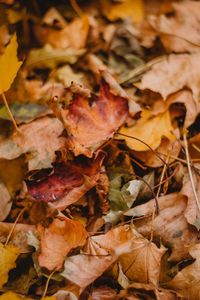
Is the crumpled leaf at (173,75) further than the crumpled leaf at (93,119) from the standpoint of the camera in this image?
Yes

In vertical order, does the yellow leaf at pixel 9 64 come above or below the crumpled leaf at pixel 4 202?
above

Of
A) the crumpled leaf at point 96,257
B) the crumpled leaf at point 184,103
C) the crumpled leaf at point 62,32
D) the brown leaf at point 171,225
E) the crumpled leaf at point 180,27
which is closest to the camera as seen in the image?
the crumpled leaf at point 96,257

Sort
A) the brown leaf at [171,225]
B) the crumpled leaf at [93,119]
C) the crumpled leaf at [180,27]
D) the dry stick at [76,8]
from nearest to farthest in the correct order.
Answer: the brown leaf at [171,225] → the crumpled leaf at [93,119] → the crumpled leaf at [180,27] → the dry stick at [76,8]

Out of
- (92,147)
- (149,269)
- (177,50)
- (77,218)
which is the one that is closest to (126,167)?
(92,147)

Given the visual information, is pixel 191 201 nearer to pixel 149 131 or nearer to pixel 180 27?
pixel 149 131

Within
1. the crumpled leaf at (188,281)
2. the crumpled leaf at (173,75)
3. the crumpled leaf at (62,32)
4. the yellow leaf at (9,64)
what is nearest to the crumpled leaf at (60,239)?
the crumpled leaf at (188,281)

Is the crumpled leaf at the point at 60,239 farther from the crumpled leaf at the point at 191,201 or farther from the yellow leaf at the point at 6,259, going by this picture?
the crumpled leaf at the point at 191,201
